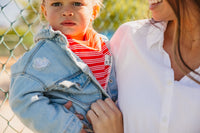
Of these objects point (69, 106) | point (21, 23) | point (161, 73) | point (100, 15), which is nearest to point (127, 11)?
point (100, 15)

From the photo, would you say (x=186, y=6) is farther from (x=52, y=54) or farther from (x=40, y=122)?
(x=40, y=122)

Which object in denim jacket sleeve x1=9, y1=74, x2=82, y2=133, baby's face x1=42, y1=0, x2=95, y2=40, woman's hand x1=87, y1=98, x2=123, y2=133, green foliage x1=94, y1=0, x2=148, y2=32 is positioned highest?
baby's face x1=42, y1=0, x2=95, y2=40

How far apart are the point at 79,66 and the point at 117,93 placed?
0.30m

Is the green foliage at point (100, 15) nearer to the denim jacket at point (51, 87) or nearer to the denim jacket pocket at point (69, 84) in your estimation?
the denim jacket at point (51, 87)

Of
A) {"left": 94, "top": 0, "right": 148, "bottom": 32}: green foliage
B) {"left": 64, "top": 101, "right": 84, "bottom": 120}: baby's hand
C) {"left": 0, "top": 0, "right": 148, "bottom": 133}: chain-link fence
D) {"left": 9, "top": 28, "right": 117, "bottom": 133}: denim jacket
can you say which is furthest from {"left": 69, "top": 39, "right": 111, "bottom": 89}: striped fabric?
{"left": 94, "top": 0, "right": 148, "bottom": 32}: green foliage

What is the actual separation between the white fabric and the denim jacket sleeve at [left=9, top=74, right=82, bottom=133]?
11.8 inches

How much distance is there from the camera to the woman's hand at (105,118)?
4.07ft

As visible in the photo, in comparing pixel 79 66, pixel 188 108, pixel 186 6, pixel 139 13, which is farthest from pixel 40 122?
pixel 139 13

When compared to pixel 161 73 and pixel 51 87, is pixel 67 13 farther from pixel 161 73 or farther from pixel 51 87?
pixel 161 73

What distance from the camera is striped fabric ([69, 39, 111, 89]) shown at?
53.2 inches

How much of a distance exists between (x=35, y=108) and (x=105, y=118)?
30cm

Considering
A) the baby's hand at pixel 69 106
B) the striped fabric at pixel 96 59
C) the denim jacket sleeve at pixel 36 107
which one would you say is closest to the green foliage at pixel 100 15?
the striped fabric at pixel 96 59

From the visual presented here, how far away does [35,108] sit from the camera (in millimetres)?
1163

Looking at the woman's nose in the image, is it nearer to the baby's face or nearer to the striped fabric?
the baby's face
